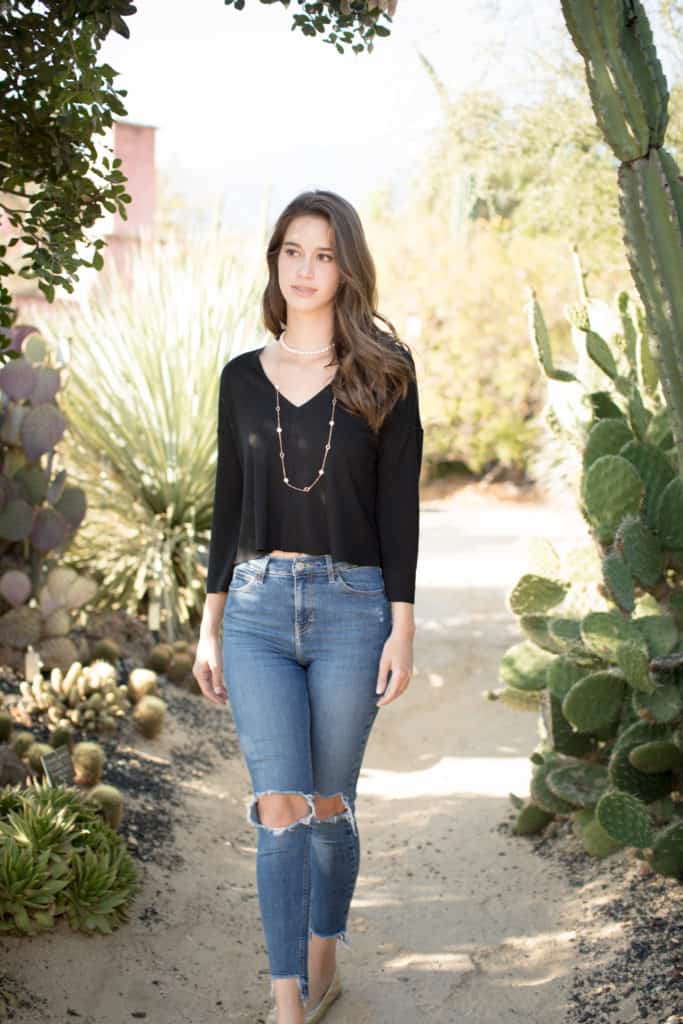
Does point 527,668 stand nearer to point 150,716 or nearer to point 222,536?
point 150,716

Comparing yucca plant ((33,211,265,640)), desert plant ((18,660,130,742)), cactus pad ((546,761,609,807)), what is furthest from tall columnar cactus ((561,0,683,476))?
yucca plant ((33,211,265,640))

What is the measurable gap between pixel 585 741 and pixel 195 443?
3.27 metres

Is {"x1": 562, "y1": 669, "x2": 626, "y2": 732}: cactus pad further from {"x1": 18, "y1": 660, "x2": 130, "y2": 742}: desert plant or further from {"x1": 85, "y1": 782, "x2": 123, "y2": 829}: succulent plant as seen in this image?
{"x1": 18, "y1": 660, "x2": 130, "y2": 742}: desert plant

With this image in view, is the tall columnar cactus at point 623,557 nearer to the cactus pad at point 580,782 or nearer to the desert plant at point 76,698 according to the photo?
the cactus pad at point 580,782

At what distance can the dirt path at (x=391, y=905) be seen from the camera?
3.20 meters

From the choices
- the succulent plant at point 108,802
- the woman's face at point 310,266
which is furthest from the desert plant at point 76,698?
the woman's face at point 310,266

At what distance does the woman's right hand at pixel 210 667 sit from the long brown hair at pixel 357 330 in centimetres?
68

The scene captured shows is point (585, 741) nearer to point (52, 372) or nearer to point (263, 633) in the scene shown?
point (263, 633)

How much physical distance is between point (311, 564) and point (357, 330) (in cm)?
57

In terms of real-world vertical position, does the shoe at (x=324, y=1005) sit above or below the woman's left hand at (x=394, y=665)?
below

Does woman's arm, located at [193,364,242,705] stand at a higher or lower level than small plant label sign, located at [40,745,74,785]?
higher

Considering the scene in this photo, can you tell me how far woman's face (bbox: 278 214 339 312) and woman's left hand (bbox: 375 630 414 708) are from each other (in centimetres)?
82

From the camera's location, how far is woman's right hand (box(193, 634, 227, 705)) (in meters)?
2.99

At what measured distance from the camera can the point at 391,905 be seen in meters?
4.07
